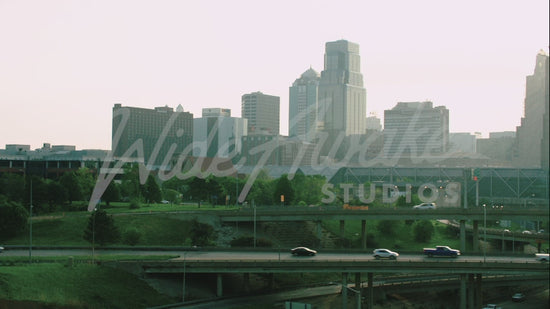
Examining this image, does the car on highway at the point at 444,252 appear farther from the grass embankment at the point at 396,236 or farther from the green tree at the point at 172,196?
the green tree at the point at 172,196

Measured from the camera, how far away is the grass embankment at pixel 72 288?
5300 cm

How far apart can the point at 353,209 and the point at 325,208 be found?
4.85m

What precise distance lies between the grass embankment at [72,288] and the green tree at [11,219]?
22820 mm

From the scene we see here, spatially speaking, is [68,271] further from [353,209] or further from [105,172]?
[105,172]

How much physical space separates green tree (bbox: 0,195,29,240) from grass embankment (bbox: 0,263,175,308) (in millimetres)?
22820

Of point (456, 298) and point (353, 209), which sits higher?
point (353, 209)

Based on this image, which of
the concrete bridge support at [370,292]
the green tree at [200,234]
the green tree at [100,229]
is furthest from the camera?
the green tree at [200,234]

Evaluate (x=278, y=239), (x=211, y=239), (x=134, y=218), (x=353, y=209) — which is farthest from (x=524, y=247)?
(x=134, y=218)

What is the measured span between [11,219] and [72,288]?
2896cm

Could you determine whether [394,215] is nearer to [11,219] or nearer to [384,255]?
[384,255]

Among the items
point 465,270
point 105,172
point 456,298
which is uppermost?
point 105,172

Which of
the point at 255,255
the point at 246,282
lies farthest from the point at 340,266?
the point at 255,255

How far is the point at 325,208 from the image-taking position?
325ft

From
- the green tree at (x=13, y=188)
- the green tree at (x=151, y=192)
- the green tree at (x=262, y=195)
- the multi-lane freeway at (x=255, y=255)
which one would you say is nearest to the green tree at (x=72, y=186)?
the green tree at (x=13, y=188)
